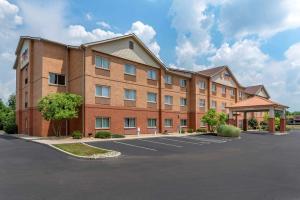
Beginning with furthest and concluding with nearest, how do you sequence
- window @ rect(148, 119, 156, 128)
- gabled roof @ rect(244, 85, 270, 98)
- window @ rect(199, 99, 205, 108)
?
1. gabled roof @ rect(244, 85, 270, 98)
2. window @ rect(199, 99, 205, 108)
3. window @ rect(148, 119, 156, 128)

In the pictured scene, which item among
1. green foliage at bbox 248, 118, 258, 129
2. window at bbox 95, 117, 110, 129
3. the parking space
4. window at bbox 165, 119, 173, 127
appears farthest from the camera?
green foliage at bbox 248, 118, 258, 129

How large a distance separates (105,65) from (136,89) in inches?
208

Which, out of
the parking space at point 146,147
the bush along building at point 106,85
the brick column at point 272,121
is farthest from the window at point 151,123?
the brick column at point 272,121

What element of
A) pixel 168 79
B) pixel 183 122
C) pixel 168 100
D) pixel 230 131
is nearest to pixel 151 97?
pixel 168 100

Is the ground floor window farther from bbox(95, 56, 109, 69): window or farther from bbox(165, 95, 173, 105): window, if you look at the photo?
bbox(165, 95, 173, 105): window

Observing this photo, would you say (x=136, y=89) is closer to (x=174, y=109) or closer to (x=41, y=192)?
(x=174, y=109)

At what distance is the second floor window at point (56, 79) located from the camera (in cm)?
2801

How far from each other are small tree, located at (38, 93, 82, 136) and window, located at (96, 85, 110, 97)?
2.41m

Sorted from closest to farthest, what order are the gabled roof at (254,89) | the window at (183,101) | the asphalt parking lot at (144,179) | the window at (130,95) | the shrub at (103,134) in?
1. the asphalt parking lot at (144,179)
2. the shrub at (103,134)
3. the window at (130,95)
4. the window at (183,101)
5. the gabled roof at (254,89)

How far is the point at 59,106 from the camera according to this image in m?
24.6

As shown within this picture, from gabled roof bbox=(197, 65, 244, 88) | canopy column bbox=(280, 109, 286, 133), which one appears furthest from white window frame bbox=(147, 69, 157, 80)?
canopy column bbox=(280, 109, 286, 133)

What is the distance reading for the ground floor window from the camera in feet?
91.2

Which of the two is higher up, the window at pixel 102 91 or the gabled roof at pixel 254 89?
the gabled roof at pixel 254 89

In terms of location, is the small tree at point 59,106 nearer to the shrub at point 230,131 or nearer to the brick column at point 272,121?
the shrub at point 230,131
